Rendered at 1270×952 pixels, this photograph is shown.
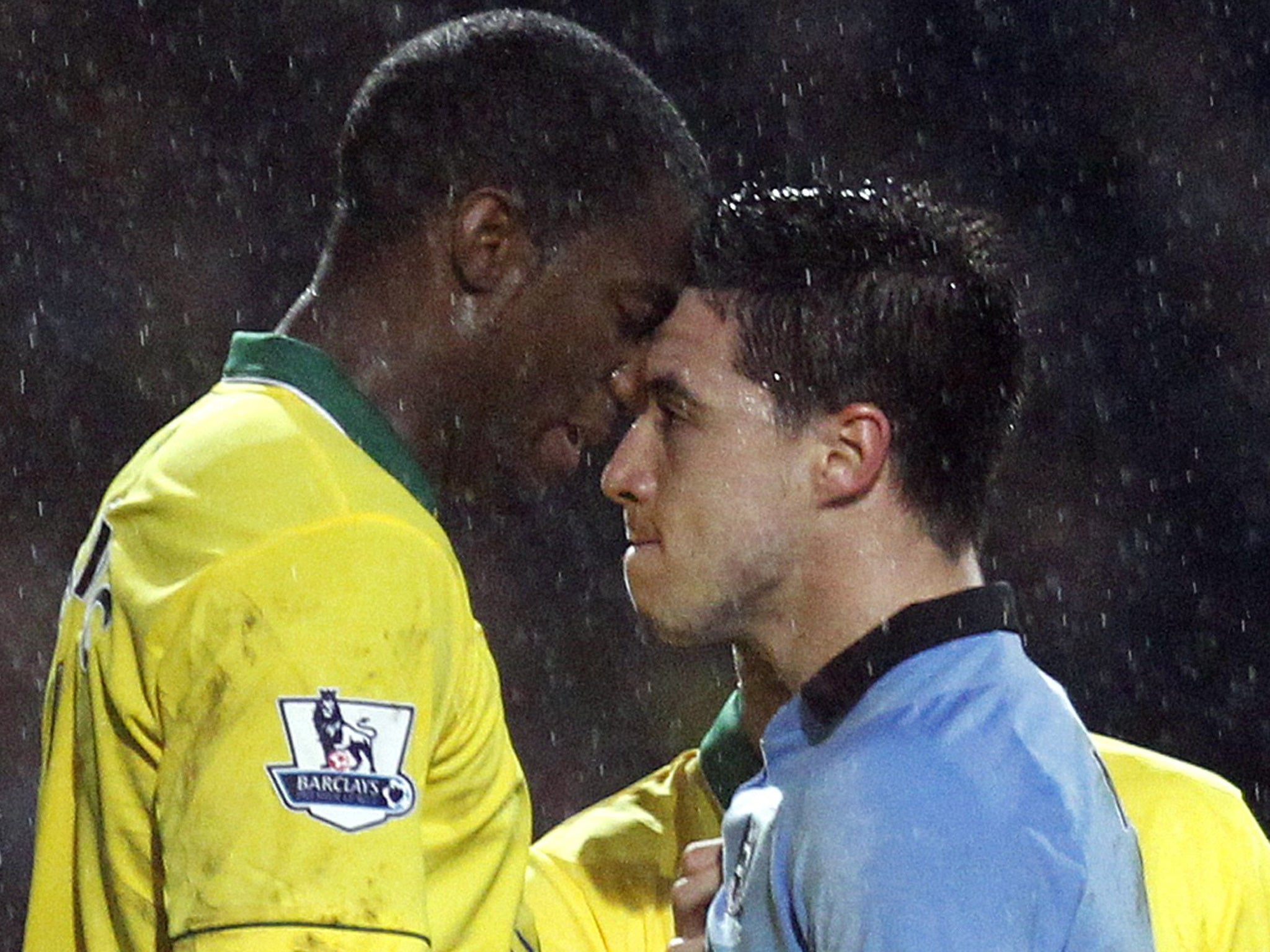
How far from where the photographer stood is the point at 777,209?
1686 mm

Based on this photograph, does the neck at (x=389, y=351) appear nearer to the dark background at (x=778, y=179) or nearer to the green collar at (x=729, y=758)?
the green collar at (x=729, y=758)

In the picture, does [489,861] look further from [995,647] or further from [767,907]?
[995,647]

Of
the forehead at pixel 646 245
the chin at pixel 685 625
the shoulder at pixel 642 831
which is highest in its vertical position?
the forehead at pixel 646 245

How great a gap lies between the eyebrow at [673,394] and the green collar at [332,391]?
0.67 ft

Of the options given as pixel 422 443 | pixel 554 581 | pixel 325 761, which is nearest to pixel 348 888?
pixel 325 761

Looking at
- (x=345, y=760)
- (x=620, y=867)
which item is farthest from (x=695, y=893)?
(x=620, y=867)

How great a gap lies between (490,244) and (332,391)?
0.72 feet

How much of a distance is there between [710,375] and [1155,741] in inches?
92.3

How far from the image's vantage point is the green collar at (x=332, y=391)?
157 cm

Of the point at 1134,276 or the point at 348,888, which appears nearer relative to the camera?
the point at 348,888

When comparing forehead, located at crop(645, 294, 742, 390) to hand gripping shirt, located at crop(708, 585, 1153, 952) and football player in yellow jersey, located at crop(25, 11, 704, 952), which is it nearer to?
football player in yellow jersey, located at crop(25, 11, 704, 952)

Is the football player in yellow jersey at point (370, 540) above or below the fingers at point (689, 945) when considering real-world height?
above

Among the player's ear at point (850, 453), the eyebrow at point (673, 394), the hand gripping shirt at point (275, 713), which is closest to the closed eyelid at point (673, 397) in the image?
the eyebrow at point (673, 394)

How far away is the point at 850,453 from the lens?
1570 millimetres
